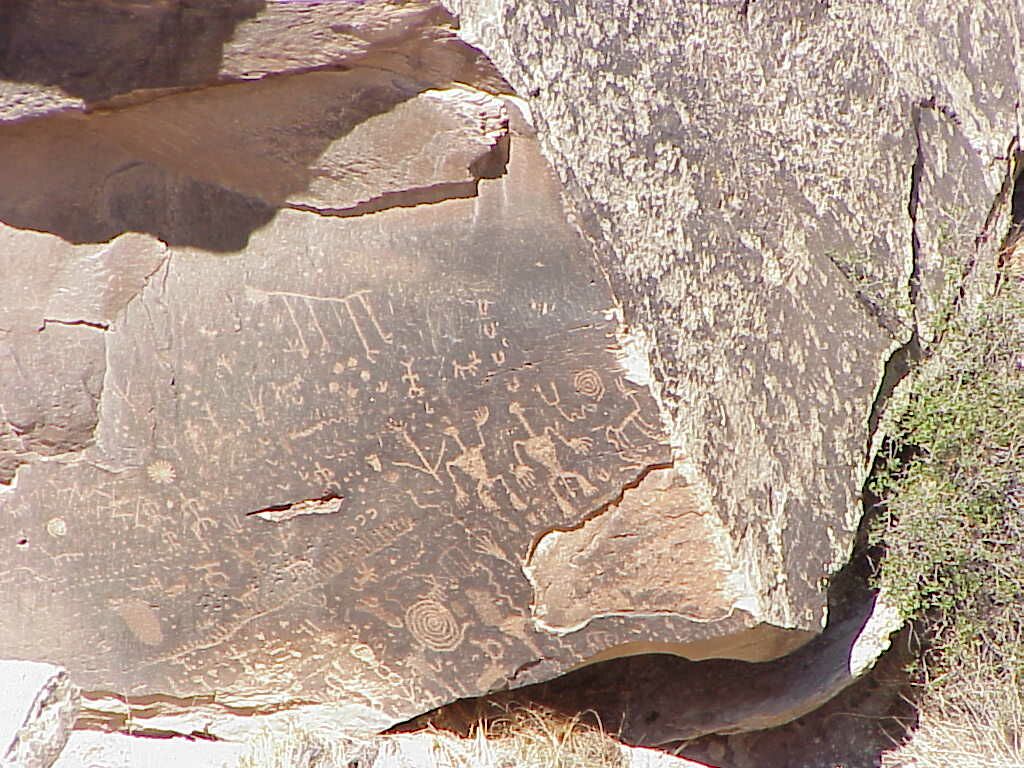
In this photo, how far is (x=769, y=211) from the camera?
106 inches

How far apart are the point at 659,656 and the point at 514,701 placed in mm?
430

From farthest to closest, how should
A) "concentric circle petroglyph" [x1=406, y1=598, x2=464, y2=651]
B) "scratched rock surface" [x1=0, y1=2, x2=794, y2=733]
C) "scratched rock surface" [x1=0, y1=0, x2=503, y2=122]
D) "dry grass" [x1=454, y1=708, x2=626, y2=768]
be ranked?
"dry grass" [x1=454, y1=708, x2=626, y2=768] < "concentric circle petroglyph" [x1=406, y1=598, x2=464, y2=651] < "scratched rock surface" [x1=0, y1=2, x2=794, y2=733] < "scratched rock surface" [x1=0, y1=0, x2=503, y2=122]

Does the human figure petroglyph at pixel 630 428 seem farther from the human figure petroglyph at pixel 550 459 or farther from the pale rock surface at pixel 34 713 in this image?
the pale rock surface at pixel 34 713

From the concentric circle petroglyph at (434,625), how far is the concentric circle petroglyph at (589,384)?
0.60 metres

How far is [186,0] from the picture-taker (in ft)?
7.80

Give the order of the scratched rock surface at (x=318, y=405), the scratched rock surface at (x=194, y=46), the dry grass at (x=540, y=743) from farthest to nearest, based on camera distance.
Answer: the dry grass at (x=540, y=743), the scratched rock surface at (x=318, y=405), the scratched rock surface at (x=194, y=46)

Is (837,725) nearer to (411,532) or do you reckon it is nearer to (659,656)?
(659,656)

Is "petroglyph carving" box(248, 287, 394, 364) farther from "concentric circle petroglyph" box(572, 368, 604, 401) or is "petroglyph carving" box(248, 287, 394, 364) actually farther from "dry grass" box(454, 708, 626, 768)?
"dry grass" box(454, 708, 626, 768)

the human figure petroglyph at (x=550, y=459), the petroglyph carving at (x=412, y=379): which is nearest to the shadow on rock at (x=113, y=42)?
the petroglyph carving at (x=412, y=379)

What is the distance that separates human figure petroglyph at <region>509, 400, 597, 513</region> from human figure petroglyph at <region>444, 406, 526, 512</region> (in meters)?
0.05

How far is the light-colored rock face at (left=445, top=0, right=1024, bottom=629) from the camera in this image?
2326mm

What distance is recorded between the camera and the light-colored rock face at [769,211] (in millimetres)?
2326

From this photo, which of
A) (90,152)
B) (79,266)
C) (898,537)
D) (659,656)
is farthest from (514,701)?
(90,152)

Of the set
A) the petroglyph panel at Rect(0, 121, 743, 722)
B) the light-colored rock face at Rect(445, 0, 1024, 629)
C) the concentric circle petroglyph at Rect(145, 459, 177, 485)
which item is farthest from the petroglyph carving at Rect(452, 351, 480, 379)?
the concentric circle petroglyph at Rect(145, 459, 177, 485)
